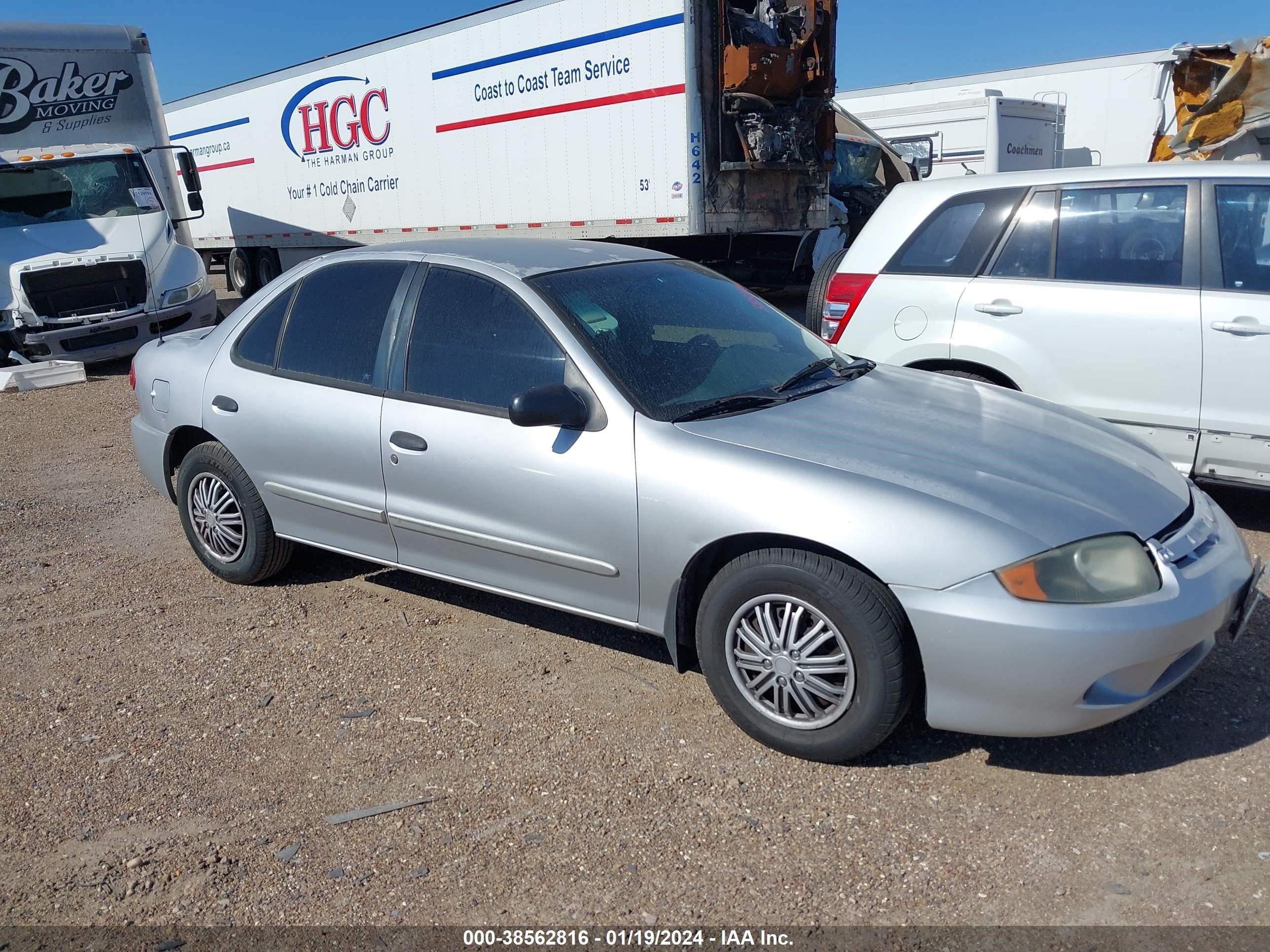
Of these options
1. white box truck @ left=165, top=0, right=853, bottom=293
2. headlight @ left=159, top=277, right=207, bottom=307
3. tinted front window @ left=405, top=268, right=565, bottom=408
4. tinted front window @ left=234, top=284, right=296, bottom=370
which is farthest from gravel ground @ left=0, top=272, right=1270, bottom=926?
headlight @ left=159, top=277, right=207, bottom=307

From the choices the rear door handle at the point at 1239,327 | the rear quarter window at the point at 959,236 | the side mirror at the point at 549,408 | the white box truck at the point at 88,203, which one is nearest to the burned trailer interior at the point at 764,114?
the white box truck at the point at 88,203

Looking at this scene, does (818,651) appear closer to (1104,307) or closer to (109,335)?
(1104,307)

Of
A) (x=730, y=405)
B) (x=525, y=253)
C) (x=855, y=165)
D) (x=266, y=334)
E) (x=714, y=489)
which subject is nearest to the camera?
(x=714, y=489)

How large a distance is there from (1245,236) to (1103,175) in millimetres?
714

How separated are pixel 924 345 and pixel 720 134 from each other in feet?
21.3

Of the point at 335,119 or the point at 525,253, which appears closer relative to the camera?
the point at 525,253

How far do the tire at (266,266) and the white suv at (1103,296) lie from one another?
14.1 metres

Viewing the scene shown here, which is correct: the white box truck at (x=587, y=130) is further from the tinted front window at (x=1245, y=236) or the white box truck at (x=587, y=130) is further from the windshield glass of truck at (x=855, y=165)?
the tinted front window at (x=1245, y=236)

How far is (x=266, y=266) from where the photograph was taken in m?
17.9

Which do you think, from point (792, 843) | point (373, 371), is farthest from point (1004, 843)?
point (373, 371)

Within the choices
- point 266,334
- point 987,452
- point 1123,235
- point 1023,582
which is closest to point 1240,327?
point 1123,235

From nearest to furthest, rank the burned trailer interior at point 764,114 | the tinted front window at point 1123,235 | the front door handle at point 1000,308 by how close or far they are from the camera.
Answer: the tinted front window at point 1123,235
the front door handle at point 1000,308
the burned trailer interior at point 764,114

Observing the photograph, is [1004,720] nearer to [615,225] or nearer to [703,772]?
[703,772]

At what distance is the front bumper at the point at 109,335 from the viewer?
11062 millimetres
